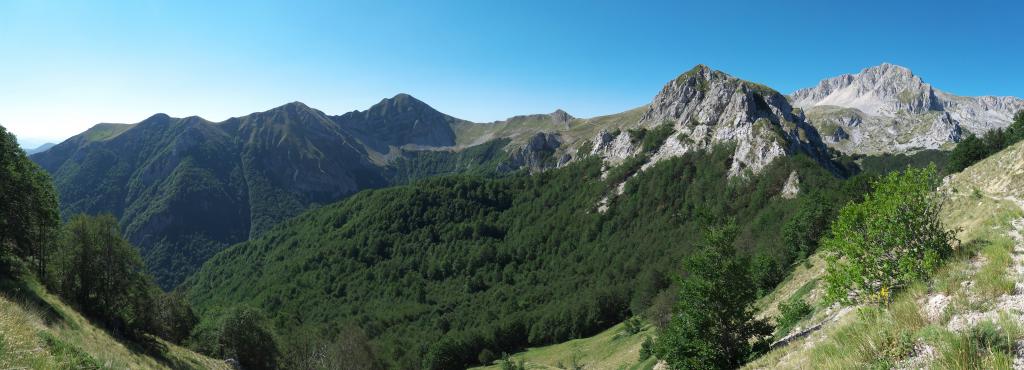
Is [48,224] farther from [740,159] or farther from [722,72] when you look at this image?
[722,72]

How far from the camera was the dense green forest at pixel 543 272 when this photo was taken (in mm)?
90875

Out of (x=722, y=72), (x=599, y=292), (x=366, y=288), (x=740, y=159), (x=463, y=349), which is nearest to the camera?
(x=463, y=349)

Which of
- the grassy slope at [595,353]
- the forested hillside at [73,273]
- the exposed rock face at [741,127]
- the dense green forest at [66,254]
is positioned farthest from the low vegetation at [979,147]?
the dense green forest at [66,254]

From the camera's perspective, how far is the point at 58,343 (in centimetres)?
1515

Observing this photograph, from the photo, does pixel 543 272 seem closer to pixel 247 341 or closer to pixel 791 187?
pixel 791 187

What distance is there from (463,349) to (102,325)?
8057 cm

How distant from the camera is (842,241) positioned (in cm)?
1598

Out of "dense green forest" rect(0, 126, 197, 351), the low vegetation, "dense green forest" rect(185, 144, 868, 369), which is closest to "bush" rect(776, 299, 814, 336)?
"dense green forest" rect(185, 144, 868, 369)

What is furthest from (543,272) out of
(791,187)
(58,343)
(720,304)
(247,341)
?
(58,343)

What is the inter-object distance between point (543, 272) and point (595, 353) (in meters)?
89.6

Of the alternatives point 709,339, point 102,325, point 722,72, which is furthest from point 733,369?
point 722,72

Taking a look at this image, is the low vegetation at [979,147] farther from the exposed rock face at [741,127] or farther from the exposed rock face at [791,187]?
the exposed rock face at [741,127]

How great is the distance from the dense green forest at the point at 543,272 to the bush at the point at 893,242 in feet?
137

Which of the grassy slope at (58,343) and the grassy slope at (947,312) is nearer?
the grassy slope at (947,312)
